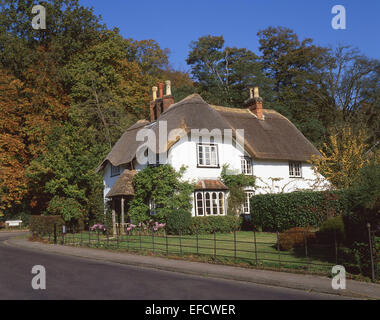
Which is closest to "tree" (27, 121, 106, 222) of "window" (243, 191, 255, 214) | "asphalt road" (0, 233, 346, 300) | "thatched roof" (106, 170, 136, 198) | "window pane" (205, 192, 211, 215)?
"thatched roof" (106, 170, 136, 198)

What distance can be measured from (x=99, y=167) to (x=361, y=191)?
82.9ft

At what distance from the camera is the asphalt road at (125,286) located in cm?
888

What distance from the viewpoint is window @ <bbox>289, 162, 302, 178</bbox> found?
106ft

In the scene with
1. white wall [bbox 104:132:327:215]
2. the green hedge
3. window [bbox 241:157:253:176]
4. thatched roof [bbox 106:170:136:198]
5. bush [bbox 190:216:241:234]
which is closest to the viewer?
the green hedge

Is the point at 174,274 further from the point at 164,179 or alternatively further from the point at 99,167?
the point at 99,167

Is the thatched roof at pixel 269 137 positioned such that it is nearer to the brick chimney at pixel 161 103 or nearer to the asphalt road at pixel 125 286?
the brick chimney at pixel 161 103

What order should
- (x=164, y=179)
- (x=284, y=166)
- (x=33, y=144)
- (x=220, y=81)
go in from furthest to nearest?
(x=220, y=81), (x=33, y=144), (x=284, y=166), (x=164, y=179)

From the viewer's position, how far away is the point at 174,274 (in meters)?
12.3

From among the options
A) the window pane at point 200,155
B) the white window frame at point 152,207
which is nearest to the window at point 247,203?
the window pane at point 200,155

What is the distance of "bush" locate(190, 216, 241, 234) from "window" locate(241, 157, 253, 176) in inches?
162

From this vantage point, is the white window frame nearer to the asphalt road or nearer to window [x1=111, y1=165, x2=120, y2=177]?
window [x1=111, y1=165, x2=120, y2=177]

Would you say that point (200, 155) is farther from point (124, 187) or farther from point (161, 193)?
point (124, 187)

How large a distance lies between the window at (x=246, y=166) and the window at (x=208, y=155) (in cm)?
254
